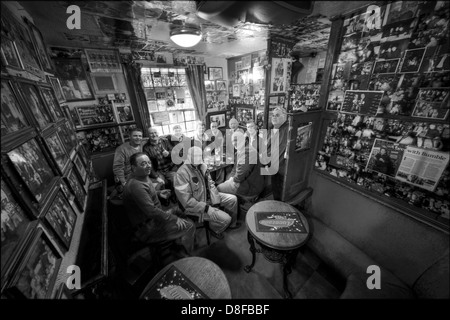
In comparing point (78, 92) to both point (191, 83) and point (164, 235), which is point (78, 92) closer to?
point (191, 83)

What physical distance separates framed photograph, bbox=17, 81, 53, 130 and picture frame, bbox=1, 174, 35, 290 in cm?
74

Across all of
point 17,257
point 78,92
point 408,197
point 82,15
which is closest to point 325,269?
point 408,197

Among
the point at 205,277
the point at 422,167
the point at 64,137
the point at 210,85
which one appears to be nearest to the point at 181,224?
the point at 205,277

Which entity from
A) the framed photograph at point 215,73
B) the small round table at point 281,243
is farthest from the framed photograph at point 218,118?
the small round table at point 281,243

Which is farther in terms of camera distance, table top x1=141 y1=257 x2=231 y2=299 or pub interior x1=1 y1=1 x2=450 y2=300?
table top x1=141 y1=257 x2=231 y2=299

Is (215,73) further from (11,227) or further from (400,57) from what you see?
(11,227)

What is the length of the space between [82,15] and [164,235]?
8.99 feet

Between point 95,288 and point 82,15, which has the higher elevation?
point 82,15

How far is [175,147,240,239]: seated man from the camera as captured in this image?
7.75ft

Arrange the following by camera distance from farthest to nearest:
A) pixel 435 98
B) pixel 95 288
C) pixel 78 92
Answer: pixel 78 92 → pixel 435 98 → pixel 95 288

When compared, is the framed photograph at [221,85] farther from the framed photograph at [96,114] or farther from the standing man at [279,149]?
the framed photograph at [96,114]

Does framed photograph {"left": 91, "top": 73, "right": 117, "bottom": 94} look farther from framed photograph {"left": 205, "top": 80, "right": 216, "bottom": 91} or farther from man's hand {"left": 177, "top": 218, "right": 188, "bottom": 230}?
man's hand {"left": 177, "top": 218, "right": 188, "bottom": 230}

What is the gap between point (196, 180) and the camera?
2553 millimetres

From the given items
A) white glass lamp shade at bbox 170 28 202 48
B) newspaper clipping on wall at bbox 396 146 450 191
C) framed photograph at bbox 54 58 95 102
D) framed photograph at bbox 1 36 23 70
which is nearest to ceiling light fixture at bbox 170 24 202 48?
white glass lamp shade at bbox 170 28 202 48
